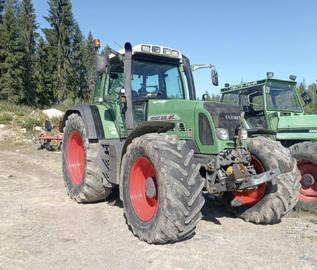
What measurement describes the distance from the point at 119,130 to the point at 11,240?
2.33 m

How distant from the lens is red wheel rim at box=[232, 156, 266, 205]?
4.44 meters

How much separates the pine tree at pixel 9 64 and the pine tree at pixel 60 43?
5.84 meters

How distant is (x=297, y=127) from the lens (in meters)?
6.10

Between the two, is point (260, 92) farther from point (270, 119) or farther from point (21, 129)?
point (21, 129)

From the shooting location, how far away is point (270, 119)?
258 inches

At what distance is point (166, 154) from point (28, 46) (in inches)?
1331

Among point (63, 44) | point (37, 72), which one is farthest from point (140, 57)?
point (63, 44)

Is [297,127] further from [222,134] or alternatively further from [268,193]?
[222,134]

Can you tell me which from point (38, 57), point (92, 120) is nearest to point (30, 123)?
point (92, 120)

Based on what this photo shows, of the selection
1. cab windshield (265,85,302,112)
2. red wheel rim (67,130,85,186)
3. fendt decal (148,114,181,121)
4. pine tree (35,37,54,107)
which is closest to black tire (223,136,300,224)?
fendt decal (148,114,181,121)

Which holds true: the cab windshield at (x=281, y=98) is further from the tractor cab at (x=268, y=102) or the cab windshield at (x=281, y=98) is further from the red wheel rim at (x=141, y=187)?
the red wheel rim at (x=141, y=187)

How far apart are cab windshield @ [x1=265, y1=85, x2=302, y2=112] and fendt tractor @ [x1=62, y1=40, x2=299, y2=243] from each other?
7.07 ft

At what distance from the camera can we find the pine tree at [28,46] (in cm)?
3105

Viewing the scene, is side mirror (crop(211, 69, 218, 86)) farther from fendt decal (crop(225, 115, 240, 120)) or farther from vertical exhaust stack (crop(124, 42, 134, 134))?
vertical exhaust stack (crop(124, 42, 134, 134))
